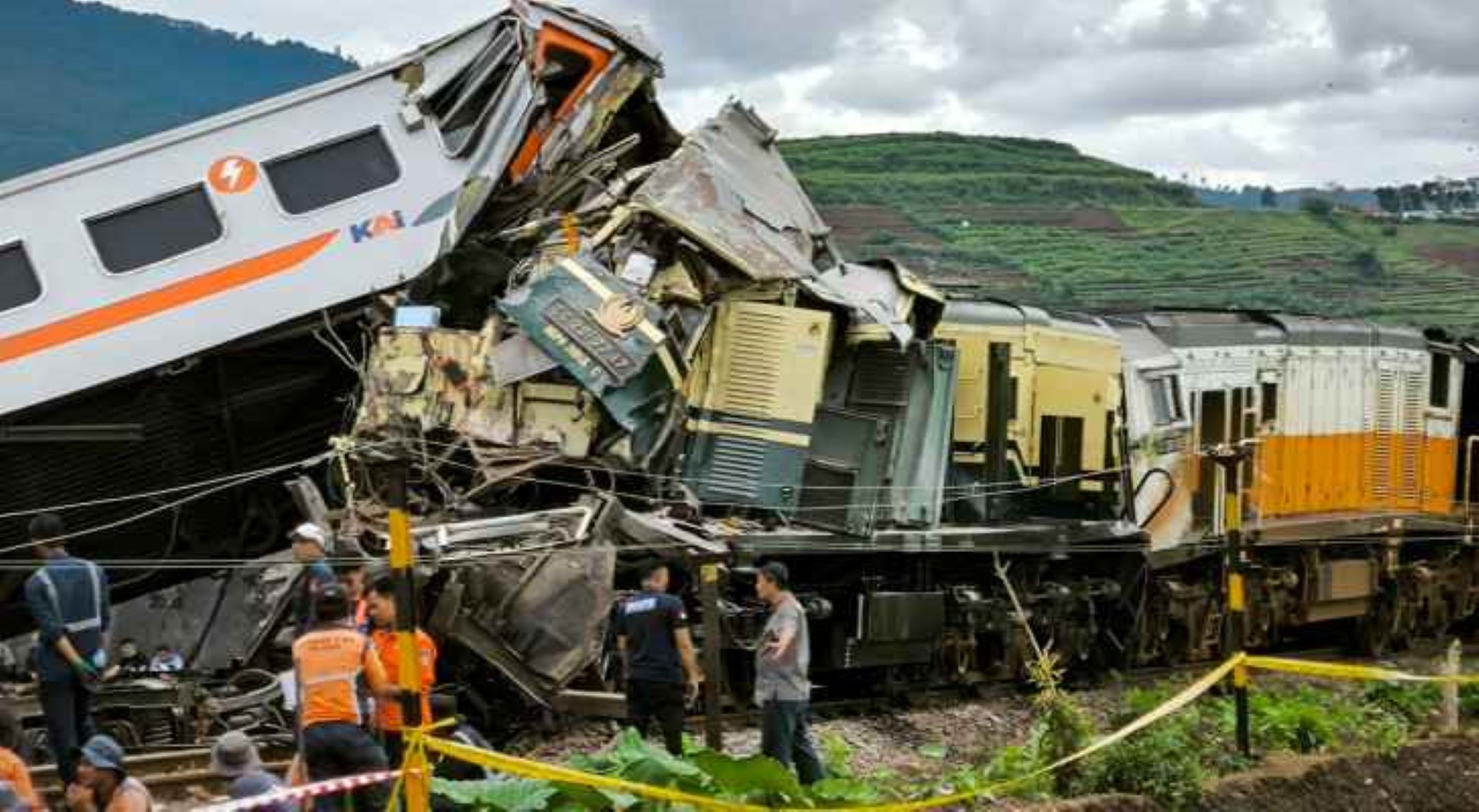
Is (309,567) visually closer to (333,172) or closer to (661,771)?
(661,771)

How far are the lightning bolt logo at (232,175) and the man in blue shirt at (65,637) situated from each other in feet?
16.8

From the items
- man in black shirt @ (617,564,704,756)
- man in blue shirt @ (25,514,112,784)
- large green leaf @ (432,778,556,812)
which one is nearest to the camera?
large green leaf @ (432,778,556,812)

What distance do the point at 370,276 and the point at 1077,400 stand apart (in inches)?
284

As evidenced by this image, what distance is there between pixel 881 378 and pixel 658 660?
650 cm

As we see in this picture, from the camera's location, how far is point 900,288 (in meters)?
18.2

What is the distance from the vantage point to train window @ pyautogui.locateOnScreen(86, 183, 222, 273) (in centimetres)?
1589

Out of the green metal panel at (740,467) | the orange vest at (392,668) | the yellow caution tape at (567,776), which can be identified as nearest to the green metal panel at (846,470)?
the green metal panel at (740,467)

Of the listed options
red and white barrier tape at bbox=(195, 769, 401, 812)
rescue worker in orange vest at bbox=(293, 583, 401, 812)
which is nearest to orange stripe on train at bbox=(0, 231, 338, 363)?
rescue worker in orange vest at bbox=(293, 583, 401, 812)

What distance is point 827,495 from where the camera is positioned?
56.8ft

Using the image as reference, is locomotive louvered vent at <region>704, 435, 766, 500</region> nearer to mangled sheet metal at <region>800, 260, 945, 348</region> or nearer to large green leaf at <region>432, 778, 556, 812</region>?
mangled sheet metal at <region>800, 260, 945, 348</region>

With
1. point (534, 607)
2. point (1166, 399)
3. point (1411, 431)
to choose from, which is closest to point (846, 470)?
point (534, 607)

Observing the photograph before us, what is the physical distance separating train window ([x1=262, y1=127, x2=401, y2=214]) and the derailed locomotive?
0.09 ft

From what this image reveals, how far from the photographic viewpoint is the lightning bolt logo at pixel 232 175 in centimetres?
1616

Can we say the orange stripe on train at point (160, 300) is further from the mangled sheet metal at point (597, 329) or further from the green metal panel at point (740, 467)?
the green metal panel at point (740, 467)
